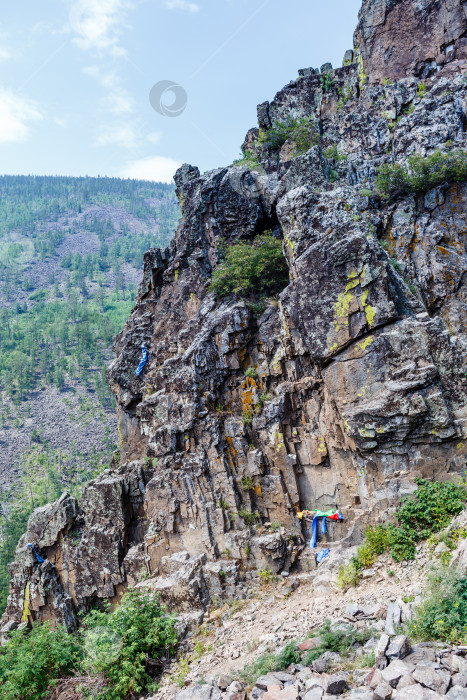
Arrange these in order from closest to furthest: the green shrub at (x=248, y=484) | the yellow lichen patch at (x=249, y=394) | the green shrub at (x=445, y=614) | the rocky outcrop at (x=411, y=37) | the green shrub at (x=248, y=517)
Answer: the green shrub at (x=445, y=614), the green shrub at (x=248, y=517), the green shrub at (x=248, y=484), the yellow lichen patch at (x=249, y=394), the rocky outcrop at (x=411, y=37)

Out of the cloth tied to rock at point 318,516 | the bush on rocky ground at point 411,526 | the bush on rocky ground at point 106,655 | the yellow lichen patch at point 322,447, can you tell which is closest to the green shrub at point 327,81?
the yellow lichen patch at point 322,447

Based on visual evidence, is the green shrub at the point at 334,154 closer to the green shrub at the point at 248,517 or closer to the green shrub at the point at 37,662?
the green shrub at the point at 248,517

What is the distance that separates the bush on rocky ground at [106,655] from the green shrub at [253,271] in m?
12.3

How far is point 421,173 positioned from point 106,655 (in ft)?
63.6

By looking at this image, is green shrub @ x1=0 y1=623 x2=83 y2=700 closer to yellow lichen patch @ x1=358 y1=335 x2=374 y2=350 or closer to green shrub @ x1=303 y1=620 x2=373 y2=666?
green shrub @ x1=303 y1=620 x2=373 y2=666

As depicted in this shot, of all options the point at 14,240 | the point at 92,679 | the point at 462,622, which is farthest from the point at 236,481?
the point at 14,240

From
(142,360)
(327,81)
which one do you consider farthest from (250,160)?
(142,360)

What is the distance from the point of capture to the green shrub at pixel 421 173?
1709 cm

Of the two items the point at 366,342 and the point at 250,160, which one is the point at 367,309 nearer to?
the point at 366,342

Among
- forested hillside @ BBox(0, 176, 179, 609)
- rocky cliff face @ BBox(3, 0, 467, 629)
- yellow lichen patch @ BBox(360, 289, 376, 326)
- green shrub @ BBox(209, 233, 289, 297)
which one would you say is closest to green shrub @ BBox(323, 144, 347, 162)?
rocky cliff face @ BBox(3, 0, 467, 629)

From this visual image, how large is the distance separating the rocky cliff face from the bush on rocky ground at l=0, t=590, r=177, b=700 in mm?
1883

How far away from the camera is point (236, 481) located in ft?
55.3

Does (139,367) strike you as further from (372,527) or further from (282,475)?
(372,527)

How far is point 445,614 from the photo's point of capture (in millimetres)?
8078
